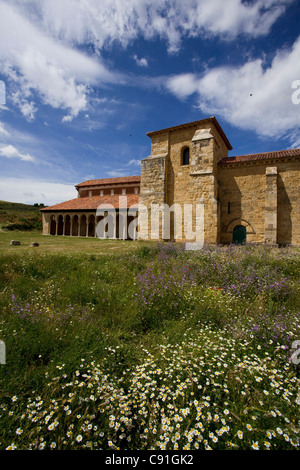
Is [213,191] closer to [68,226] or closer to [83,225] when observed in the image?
[83,225]

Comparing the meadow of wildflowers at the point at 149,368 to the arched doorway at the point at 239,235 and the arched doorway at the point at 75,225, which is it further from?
the arched doorway at the point at 75,225

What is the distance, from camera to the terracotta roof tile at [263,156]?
13.4 m

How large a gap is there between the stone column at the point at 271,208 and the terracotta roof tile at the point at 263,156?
0.90 meters

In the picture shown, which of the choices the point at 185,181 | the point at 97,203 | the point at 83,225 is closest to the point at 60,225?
the point at 83,225

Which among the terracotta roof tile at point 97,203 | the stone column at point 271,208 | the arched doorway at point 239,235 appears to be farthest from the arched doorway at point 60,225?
the stone column at point 271,208

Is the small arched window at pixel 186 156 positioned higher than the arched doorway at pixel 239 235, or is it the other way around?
the small arched window at pixel 186 156

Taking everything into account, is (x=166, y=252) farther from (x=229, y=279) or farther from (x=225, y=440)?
(x=225, y=440)

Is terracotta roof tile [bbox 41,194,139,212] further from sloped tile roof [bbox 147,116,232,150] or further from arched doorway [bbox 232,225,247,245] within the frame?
arched doorway [bbox 232,225,247,245]

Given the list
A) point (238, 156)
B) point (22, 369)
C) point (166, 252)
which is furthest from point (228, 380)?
point (238, 156)

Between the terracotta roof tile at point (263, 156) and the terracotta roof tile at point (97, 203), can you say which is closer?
the terracotta roof tile at point (263, 156)

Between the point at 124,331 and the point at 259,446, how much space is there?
2.47m

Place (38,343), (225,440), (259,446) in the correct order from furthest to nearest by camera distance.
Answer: (38,343) < (225,440) < (259,446)

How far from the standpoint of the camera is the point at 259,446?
1737mm

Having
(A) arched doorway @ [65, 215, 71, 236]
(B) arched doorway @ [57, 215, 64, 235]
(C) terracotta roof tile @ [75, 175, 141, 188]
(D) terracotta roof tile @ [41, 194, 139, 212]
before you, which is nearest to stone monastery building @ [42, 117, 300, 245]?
(D) terracotta roof tile @ [41, 194, 139, 212]
